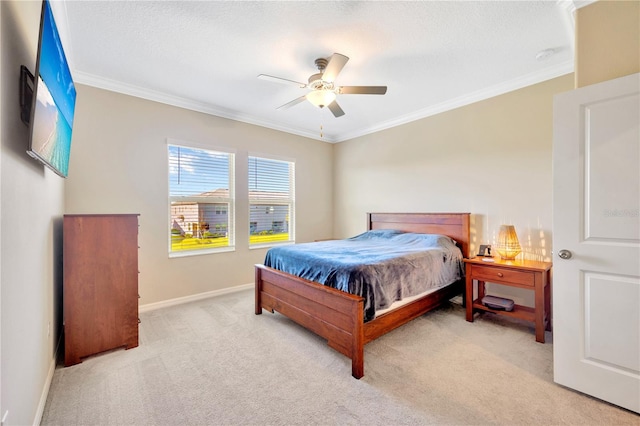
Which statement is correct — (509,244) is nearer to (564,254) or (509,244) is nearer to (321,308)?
(564,254)

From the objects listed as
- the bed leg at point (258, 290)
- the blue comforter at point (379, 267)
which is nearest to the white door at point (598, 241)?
the blue comforter at point (379, 267)

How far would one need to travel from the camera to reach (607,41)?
1.82 metres

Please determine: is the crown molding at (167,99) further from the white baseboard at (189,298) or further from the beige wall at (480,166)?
the white baseboard at (189,298)

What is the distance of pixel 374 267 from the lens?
2361mm

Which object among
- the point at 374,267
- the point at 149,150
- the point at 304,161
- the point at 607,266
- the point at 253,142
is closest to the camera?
the point at 607,266

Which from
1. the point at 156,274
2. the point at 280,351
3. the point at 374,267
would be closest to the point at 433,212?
the point at 374,267

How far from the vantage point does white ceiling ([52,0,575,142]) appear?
2084 millimetres

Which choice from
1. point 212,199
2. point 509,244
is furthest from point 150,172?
point 509,244

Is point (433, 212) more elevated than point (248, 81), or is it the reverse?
point (248, 81)

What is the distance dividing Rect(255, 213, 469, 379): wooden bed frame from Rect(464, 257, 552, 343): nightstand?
349 mm

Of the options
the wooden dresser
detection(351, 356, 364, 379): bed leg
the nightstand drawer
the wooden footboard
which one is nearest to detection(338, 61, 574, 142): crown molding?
the nightstand drawer

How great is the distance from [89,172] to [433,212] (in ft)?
14.3

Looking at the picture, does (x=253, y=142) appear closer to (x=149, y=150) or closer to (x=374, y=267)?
(x=149, y=150)

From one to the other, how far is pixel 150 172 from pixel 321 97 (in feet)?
7.81
